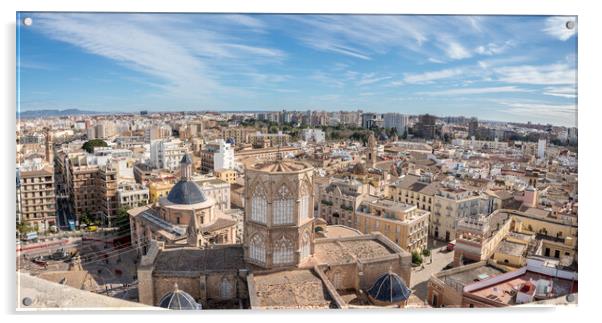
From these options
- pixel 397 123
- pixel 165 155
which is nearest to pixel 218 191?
pixel 165 155

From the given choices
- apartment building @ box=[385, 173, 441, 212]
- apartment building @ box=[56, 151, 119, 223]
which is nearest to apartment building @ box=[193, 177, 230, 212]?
apartment building @ box=[56, 151, 119, 223]

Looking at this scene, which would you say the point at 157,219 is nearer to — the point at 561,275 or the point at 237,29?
the point at 237,29

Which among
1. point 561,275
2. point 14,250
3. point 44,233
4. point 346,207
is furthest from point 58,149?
point 561,275

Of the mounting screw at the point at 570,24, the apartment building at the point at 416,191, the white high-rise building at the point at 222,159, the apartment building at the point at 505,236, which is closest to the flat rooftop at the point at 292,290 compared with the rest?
the mounting screw at the point at 570,24

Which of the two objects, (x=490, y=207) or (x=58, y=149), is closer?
(x=490, y=207)

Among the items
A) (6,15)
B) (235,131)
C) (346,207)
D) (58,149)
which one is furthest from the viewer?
(235,131)
